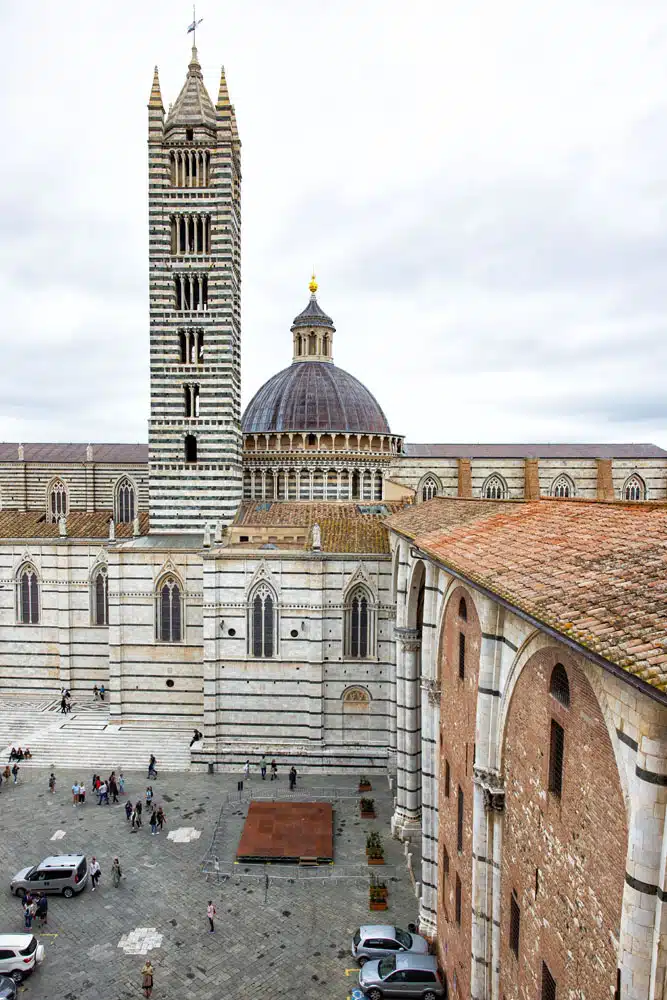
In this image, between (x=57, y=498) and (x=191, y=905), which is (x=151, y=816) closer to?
(x=191, y=905)

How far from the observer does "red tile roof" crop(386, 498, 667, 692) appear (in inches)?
270

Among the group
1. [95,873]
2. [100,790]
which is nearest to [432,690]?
[95,873]

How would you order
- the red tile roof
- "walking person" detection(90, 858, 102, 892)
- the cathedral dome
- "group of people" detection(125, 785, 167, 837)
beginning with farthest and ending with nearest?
the cathedral dome, "group of people" detection(125, 785, 167, 837), "walking person" detection(90, 858, 102, 892), the red tile roof

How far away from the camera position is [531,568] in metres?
10.4

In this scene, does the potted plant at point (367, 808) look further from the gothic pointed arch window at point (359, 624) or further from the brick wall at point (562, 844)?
the brick wall at point (562, 844)

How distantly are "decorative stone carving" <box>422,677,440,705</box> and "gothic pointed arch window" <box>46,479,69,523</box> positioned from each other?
30.9m

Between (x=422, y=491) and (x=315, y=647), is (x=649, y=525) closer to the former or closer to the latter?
(x=315, y=647)

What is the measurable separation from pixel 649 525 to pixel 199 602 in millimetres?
24701

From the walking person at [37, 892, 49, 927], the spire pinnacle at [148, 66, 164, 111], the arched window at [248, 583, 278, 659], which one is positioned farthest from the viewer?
the spire pinnacle at [148, 66, 164, 111]

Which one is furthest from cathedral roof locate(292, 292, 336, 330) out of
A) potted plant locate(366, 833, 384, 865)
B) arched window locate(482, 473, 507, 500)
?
potted plant locate(366, 833, 384, 865)

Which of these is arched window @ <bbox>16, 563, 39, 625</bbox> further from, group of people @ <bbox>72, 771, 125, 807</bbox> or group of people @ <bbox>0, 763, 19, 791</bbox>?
Answer: group of people @ <bbox>72, 771, 125, 807</bbox>

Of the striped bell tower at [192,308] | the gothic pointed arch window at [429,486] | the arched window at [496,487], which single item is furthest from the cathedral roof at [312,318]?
the arched window at [496,487]

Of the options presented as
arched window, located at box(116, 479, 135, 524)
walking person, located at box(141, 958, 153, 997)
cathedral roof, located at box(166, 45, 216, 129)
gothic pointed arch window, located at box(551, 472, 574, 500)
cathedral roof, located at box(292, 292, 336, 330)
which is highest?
cathedral roof, located at box(166, 45, 216, 129)

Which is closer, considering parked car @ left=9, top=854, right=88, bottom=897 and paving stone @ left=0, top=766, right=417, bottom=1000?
paving stone @ left=0, top=766, right=417, bottom=1000
